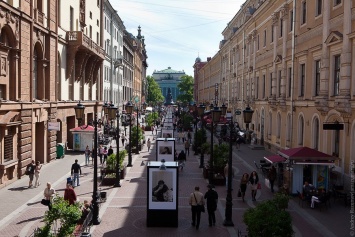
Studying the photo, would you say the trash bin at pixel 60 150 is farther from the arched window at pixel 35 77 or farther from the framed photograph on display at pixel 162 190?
the framed photograph on display at pixel 162 190

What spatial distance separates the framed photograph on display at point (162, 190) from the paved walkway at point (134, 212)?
85 cm

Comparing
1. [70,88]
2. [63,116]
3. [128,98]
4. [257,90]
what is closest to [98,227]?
[63,116]

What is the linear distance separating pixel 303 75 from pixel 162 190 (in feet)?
59.0

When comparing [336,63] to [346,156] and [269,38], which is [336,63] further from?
[269,38]

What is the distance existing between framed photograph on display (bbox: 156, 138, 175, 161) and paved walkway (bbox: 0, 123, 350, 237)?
174 centimetres

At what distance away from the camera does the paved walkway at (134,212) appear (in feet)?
48.2

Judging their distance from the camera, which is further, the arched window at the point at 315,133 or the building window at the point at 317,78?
the building window at the point at 317,78

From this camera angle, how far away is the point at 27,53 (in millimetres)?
24922

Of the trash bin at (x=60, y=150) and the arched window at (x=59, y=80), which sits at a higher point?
the arched window at (x=59, y=80)

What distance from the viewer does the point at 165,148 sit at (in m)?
27.4

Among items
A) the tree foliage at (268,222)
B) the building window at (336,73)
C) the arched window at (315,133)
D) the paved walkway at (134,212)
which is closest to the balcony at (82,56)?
the paved walkway at (134,212)

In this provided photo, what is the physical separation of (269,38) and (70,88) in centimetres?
1826

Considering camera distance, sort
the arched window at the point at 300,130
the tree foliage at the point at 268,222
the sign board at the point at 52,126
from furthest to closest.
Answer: the arched window at the point at 300,130 < the sign board at the point at 52,126 < the tree foliage at the point at 268,222

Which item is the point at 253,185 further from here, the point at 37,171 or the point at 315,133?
the point at 37,171
